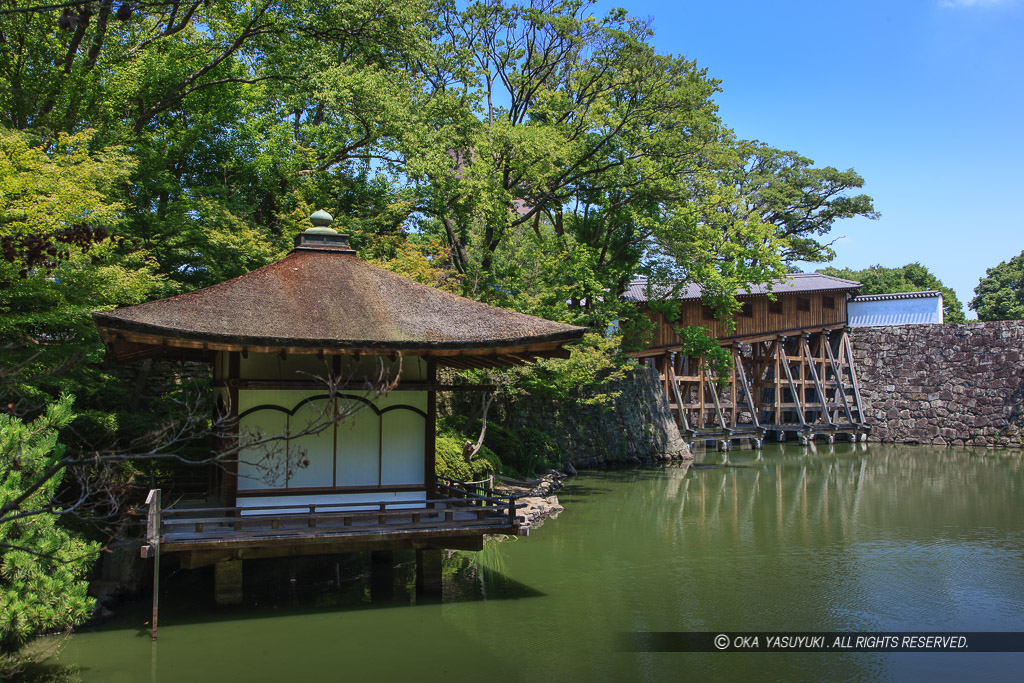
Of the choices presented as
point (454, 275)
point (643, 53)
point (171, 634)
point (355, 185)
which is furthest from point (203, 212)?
point (643, 53)

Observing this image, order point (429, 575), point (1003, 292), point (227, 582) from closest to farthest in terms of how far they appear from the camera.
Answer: point (227, 582)
point (429, 575)
point (1003, 292)

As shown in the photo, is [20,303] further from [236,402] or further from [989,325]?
[989,325]

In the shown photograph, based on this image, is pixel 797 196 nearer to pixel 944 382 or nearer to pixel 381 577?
pixel 944 382

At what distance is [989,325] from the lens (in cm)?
2902

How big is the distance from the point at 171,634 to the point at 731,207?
17828 millimetres

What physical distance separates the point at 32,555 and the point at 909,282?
45.0m

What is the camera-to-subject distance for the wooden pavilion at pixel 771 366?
26.0m

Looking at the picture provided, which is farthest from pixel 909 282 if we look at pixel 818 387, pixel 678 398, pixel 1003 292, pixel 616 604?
pixel 616 604

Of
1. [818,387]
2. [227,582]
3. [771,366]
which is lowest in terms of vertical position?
[227,582]

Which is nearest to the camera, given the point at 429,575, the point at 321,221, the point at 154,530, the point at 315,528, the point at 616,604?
the point at 154,530

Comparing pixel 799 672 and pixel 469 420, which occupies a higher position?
pixel 469 420

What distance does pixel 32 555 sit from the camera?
21.6 ft

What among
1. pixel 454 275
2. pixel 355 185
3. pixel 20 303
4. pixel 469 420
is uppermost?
pixel 355 185

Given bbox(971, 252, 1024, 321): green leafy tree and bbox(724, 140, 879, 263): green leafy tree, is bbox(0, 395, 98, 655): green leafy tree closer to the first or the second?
bbox(724, 140, 879, 263): green leafy tree
